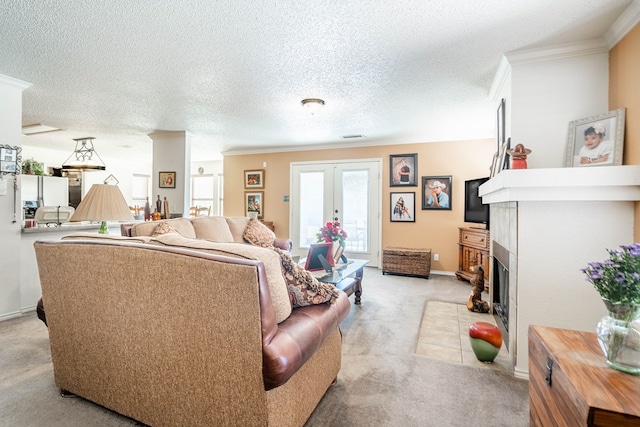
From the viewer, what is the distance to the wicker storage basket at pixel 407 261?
16.6 ft

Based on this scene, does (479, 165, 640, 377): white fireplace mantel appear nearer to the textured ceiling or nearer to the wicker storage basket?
the textured ceiling

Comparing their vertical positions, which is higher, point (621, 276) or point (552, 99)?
point (552, 99)

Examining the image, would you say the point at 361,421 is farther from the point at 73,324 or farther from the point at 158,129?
the point at 158,129

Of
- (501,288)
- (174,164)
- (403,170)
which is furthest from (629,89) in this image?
(174,164)

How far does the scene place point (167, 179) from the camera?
5.33 meters

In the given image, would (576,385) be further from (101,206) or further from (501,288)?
(101,206)

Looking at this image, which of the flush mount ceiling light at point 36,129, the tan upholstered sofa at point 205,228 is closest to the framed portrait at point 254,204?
the tan upholstered sofa at point 205,228

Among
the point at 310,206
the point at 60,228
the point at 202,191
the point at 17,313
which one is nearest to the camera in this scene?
the point at 17,313

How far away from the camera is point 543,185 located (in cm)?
206

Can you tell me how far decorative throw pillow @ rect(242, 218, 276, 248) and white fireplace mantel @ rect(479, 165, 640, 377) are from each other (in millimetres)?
3008

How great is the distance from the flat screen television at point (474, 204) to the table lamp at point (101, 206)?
166 inches

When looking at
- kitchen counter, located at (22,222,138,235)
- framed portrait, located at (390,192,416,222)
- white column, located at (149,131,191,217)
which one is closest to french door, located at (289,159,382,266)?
framed portrait, located at (390,192,416,222)

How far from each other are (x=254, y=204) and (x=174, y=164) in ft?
6.31

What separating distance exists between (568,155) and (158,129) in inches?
210
